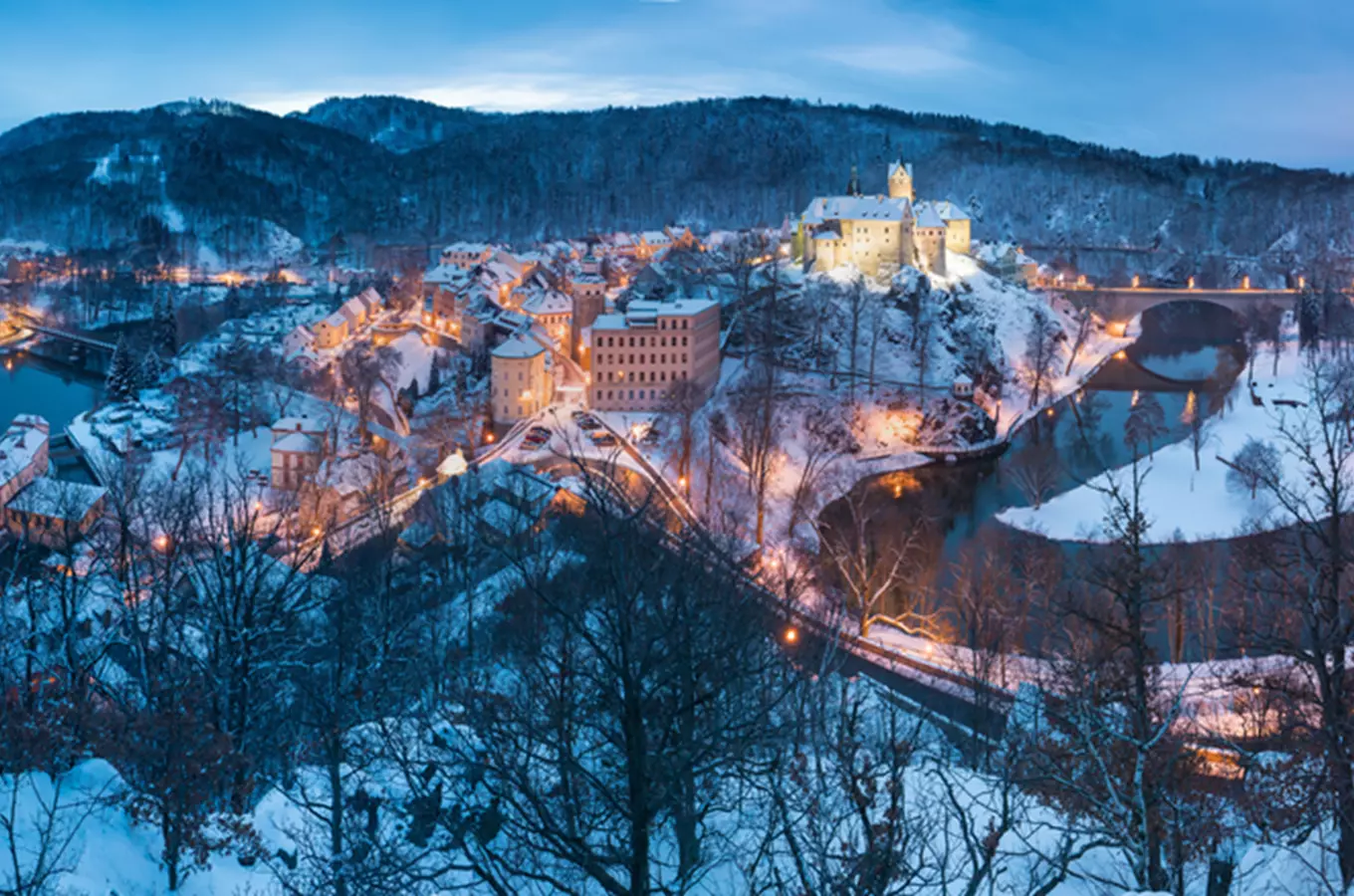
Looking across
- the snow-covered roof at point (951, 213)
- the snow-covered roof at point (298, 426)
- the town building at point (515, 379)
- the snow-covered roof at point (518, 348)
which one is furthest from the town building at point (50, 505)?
the snow-covered roof at point (951, 213)

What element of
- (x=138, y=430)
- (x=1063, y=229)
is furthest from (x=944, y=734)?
(x=1063, y=229)

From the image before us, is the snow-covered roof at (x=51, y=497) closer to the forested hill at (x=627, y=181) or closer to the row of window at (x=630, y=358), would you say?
the row of window at (x=630, y=358)

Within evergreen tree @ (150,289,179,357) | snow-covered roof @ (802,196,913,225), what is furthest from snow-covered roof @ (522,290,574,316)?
evergreen tree @ (150,289,179,357)

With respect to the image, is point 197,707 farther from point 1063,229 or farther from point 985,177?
point 985,177

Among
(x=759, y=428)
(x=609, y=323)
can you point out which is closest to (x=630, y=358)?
(x=609, y=323)

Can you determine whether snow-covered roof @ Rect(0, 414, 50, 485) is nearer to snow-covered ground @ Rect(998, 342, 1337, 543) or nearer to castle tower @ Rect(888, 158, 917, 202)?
snow-covered ground @ Rect(998, 342, 1337, 543)
